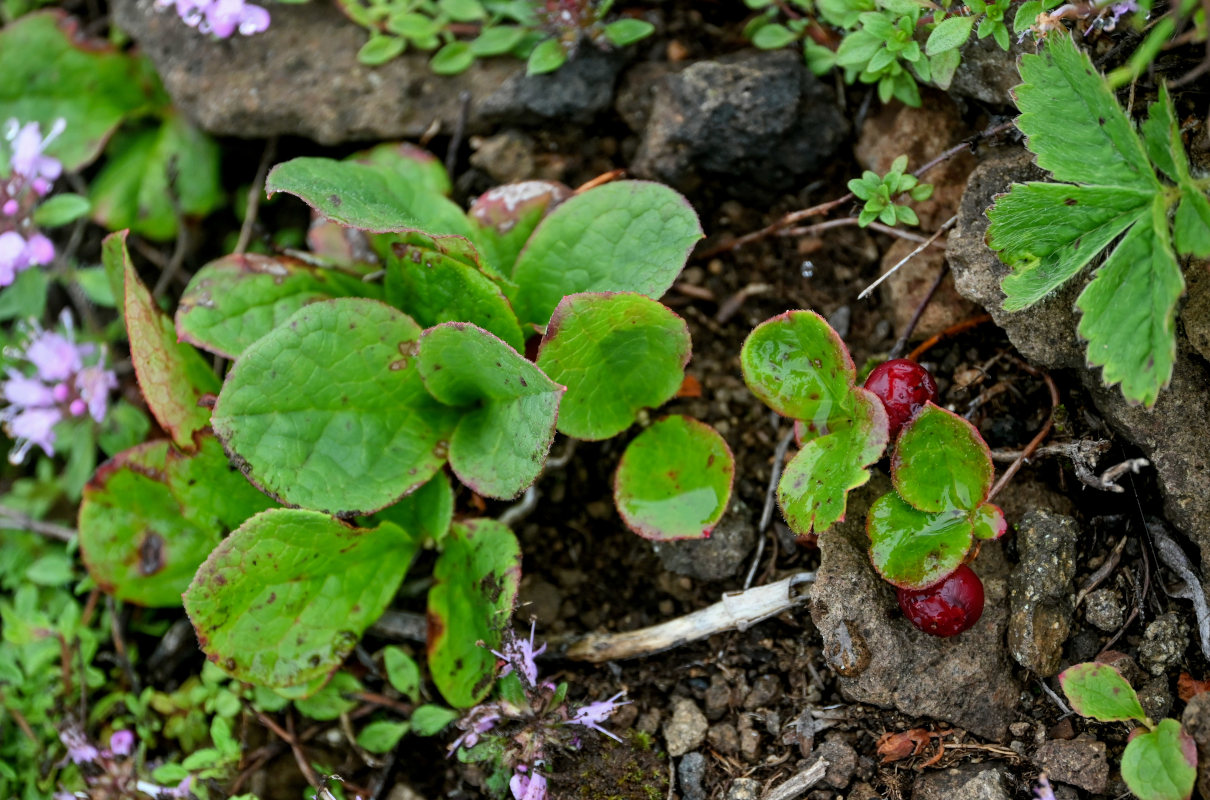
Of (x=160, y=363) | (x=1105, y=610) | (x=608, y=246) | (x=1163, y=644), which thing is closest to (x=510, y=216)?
(x=608, y=246)

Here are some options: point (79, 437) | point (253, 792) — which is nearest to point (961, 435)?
point (253, 792)

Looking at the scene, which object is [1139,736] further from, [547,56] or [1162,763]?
[547,56]

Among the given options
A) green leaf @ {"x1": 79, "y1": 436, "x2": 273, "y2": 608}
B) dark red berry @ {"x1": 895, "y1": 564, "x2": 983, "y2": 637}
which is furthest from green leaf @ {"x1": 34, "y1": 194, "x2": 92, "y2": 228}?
dark red berry @ {"x1": 895, "y1": 564, "x2": 983, "y2": 637}

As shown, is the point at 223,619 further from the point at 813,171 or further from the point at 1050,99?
the point at 1050,99

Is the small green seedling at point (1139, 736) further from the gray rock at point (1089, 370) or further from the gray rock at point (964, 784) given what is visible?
the gray rock at point (1089, 370)

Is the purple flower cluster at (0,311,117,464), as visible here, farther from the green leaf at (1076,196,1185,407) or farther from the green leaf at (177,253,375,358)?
the green leaf at (1076,196,1185,407)
